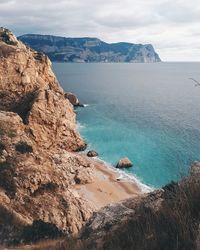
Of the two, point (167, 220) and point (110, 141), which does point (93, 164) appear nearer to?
point (110, 141)

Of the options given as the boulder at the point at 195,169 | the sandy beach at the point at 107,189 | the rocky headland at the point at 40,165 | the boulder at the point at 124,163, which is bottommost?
the sandy beach at the point at 107,189

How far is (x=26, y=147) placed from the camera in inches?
1567

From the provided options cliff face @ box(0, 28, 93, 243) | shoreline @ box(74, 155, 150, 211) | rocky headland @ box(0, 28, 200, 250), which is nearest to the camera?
rocky headland @ box(0, 28, 200, 250)

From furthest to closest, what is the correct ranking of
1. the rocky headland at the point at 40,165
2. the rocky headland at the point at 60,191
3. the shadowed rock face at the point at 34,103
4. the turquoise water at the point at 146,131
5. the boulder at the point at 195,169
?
the turquoise water at the point at 146,131
the shadowed rock face at the point at 34,103
the rocky headland at the point at 40,165
the boulder at the point at 195,169
the rocky headland at the point at 60,191

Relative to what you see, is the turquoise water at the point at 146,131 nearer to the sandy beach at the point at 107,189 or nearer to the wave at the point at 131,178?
the wave at the point at 131,178

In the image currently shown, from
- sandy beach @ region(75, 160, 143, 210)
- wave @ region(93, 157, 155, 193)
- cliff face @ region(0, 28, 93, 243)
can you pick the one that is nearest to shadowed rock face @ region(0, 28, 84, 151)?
cliff face @ region(0, 28, 93, 243)

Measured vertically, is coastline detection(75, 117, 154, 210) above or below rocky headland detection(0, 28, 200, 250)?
below

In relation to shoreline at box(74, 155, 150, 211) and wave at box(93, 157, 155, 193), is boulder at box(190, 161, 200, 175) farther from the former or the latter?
wave at box(93, 157, 155, 193)

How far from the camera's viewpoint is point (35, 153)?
129 ft

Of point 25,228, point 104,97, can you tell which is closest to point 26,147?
point 25,228

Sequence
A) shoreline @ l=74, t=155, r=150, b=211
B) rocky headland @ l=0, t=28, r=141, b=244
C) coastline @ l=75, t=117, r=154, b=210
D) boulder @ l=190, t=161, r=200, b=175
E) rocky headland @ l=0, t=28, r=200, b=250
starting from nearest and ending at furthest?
rocky headland @ l=0, t=28, r=200, b=250
boulder @ l=190, t=161, r=200, b=175
rocky headland @ l=0, t=28, r=141, b=244
shoreline @ l=74, t=155, r=150, b=211
coastline @ l=75, t=117, r=154, b=210

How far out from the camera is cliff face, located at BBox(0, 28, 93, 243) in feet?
98.2

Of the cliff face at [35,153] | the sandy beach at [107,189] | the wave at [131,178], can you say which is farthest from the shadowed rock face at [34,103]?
the sandy beach at [107,189]

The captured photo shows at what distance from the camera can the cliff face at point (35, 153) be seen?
2994 cm
